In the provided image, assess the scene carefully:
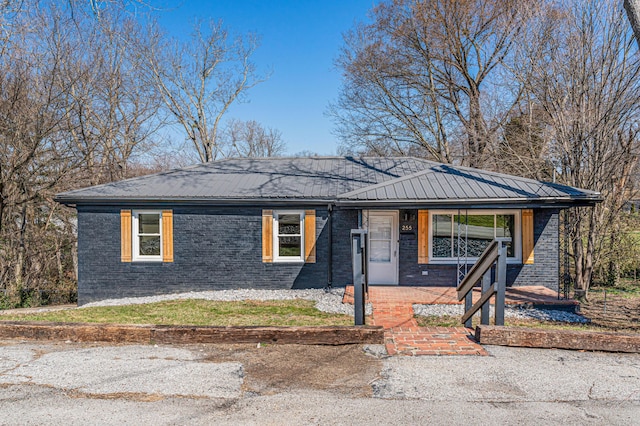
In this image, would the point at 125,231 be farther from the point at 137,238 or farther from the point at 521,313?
the point at 521,313

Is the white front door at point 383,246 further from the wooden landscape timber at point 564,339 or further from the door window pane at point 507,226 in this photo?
the wooden landscape timber at point 564,339

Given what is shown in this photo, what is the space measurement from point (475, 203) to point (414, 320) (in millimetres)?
3789

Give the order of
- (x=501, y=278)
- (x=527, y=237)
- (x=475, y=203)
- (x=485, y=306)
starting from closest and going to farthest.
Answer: (x=501, y=278) → (x=485, y=306) → (x=475, y=203) → (x=527, y=237)

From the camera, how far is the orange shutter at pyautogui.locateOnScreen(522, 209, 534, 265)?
10859 millimetres

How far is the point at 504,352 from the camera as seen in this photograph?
4.91 metres

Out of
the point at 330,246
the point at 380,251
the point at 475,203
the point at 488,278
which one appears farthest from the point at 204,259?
the point at 488,278

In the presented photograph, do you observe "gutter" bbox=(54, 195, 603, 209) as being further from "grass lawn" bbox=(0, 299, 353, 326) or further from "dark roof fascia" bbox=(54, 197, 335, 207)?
"grass lawn" bbox=(0, 299, 353, 326)

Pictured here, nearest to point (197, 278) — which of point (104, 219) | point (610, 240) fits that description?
point (104, 219)

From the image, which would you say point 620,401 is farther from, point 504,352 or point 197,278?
point 197,278

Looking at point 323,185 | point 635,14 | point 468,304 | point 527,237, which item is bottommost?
point 468,304

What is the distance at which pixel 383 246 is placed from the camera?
447 inches

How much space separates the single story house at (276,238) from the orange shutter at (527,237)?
0.09 feet

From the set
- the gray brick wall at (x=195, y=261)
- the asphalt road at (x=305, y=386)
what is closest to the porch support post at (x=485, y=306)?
the asphalt road at (x=305, y=386)

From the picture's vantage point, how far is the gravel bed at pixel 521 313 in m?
8.25
